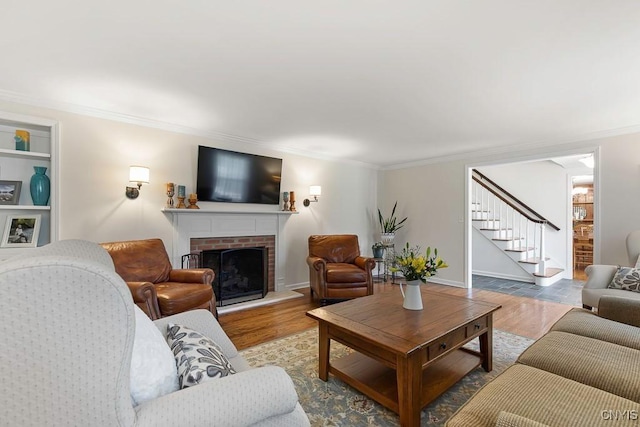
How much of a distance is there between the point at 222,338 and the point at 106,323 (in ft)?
3.31

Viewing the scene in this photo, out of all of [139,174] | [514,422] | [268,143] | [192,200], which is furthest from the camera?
[268,143]

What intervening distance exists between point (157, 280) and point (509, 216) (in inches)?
256

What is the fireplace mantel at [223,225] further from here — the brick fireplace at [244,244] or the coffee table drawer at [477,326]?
the coffee table drawer at [477,326]

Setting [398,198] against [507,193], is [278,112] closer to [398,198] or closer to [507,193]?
[398,198]

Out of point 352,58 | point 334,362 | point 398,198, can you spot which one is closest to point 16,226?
point 334,362

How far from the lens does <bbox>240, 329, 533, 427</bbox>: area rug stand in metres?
1.75

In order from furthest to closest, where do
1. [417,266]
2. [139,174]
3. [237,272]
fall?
[237,272] < [139,174] < [417,266]

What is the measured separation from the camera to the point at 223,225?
4.06 meters

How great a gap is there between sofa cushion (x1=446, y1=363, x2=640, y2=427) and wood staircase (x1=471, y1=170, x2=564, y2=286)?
16.7 ft

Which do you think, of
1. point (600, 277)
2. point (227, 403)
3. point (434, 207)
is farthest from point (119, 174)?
point (600, 277)

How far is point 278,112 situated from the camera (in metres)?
3.21

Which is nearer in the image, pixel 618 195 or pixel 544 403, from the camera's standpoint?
pixel 544 403

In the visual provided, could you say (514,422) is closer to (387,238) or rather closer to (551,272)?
(387,238)

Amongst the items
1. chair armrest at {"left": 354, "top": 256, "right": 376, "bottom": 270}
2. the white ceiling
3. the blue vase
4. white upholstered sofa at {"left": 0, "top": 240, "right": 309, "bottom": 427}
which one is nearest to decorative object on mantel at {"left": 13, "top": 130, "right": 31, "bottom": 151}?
the blue vase
